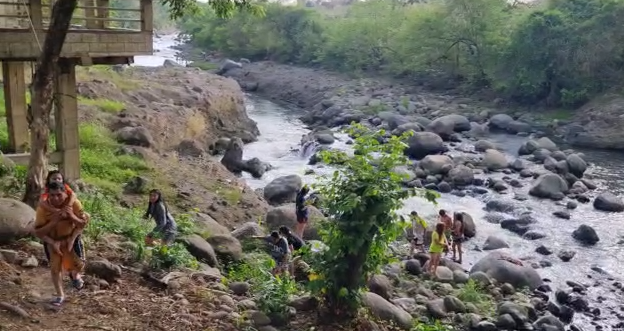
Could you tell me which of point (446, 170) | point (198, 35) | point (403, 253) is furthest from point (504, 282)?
point (198, 35)

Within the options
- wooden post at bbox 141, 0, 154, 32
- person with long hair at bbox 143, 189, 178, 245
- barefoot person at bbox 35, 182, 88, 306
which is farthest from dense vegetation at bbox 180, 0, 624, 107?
barefoot person at bbox 35, 182, 88, 306

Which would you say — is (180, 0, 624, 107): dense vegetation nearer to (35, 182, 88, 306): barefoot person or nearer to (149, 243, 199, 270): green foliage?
(149, 243, 199, 270): green foliage

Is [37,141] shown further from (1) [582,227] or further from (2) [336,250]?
(1) [582,227]

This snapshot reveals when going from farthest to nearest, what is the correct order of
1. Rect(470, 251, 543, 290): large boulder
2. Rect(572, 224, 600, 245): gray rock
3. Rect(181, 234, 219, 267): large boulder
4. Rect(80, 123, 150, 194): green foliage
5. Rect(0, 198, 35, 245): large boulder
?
Rect(572, 224, 600, 245): gray rock → Rect(80, 123, 150, 194): green foliage → Rect(470, 251, 543, 290): large boulder → Rect(181, 234, 219, 267): large boulder → Rect(0, 198, 35, 245): large boulder

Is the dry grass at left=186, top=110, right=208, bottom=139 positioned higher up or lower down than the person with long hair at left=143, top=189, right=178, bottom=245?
lower down

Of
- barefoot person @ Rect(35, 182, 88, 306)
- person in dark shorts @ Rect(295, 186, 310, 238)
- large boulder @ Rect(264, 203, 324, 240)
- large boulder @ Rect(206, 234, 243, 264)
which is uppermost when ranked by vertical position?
barefoot person @ Rect(35, 182, 88, 306)

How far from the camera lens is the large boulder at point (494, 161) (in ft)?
89.0

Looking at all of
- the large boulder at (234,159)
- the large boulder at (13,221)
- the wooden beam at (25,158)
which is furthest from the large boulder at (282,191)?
the large boulder at (13,221)

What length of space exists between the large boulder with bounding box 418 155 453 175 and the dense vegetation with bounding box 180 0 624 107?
28.5ft

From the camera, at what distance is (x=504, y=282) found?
15.7m

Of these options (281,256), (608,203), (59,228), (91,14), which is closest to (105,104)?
(91,14)

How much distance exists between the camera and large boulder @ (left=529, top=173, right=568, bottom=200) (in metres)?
23.2

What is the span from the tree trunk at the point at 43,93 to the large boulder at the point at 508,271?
33.8ft

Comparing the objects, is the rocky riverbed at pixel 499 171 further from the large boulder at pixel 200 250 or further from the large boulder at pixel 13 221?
the large boulder at pixel 13 221
